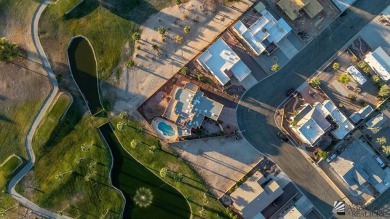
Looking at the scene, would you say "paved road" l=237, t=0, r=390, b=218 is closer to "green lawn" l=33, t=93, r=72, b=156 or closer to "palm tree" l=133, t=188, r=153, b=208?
"palm tree" l=133, t=188, r=153, b=208

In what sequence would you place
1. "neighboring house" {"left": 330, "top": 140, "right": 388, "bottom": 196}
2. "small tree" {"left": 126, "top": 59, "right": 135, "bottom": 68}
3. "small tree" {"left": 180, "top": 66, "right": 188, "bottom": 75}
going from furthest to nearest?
"small tree" {"left": 180, "top": 66, "right": 188, "bottom": 75} < "neighboring house" {"left": 330, "top": 140, "right": 388, "bottom": 196} < "small tree" {"left": 126, "top": 59, "right": 135, "bottom": 68}

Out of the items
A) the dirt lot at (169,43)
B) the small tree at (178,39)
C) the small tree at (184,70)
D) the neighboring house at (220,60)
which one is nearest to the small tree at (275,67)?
the neighboring house at (220,60)

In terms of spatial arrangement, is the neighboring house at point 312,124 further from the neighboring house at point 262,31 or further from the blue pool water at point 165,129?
the blue pool water at point 165,129

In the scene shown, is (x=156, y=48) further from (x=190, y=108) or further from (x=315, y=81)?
(x=315, y=81)

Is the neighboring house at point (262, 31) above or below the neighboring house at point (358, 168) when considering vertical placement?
above

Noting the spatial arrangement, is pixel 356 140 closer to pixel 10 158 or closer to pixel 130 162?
pixel 130 162

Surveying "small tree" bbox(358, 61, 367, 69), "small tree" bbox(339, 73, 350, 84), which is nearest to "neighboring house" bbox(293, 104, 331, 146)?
"small tree" bbox(339, 73, 350, 84)

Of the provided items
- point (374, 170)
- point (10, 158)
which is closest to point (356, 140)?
A: point (374, 170)
